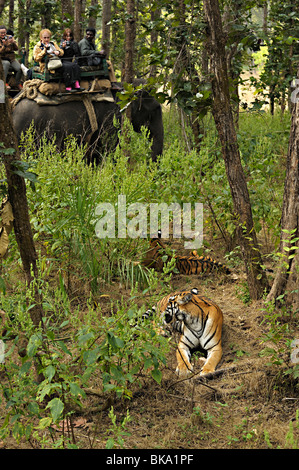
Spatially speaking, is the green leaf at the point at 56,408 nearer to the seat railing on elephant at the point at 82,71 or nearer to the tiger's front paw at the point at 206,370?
the tiger's front paw at the point at 206,370

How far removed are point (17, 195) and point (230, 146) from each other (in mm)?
1995

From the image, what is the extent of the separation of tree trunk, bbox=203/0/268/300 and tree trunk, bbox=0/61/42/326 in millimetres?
1796

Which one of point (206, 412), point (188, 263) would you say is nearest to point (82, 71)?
point (188, 263)

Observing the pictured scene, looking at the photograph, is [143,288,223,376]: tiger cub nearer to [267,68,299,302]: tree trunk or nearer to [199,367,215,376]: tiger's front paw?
[199,367,215,376]: tiger's front paw

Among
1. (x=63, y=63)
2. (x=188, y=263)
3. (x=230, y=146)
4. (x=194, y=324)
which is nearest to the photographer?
(x=194, y=324)

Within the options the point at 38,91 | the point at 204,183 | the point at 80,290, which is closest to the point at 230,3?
the point at 204,183

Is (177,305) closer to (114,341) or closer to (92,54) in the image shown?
(114,341)

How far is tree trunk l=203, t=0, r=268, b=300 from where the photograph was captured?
14.4 ft

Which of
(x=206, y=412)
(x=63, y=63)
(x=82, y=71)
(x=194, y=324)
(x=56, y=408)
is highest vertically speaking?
(x=63, y=63)

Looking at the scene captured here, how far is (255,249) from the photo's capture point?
440 centimetres

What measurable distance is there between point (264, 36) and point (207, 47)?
461mm

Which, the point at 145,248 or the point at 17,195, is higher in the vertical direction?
the point at 17,195

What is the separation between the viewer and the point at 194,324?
3.95 meters
